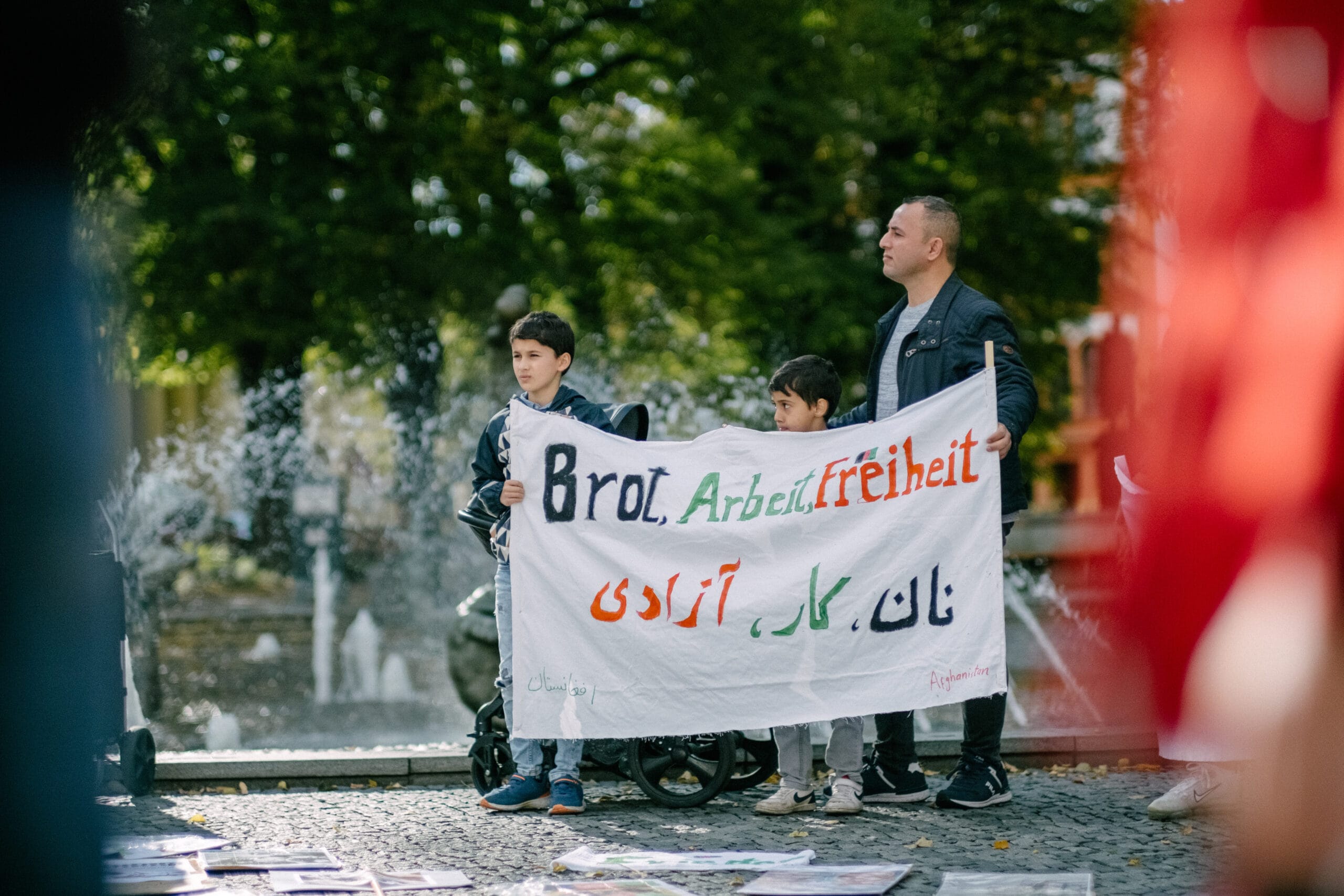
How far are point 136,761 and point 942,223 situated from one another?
415cm

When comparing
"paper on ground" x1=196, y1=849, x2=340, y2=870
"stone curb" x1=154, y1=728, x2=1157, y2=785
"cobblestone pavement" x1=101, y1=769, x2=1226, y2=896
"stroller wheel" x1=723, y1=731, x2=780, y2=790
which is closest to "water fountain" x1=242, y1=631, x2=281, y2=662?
"stone curb" x1=154, y1=728, x2=1157, y2=785

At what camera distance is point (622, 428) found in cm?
662

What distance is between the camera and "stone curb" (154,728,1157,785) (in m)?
7.28

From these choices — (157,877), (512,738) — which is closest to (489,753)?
(512,738)

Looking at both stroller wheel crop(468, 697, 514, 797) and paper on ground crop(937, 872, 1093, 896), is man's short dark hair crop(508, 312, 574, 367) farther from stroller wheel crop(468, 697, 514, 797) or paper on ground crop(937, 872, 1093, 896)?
paper on ground crop(937, 872, 1093, 896)

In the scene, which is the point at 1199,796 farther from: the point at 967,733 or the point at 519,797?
the point at 519,797

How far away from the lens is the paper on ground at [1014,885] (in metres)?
4.53

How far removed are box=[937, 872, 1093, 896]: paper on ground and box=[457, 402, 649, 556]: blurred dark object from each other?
2421 mm

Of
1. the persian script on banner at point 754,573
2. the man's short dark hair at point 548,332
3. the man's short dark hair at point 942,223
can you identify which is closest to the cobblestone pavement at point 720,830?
the persian script on banner at point 754,573

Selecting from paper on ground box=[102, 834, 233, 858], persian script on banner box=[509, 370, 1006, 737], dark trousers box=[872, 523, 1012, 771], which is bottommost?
paper on ground box=[102, 834, 233, 858]

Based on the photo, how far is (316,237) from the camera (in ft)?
62.2

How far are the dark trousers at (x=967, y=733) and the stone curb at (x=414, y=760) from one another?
87 cm

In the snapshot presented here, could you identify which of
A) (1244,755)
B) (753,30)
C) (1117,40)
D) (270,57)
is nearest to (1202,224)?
(1244,755)

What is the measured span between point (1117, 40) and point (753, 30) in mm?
4967
